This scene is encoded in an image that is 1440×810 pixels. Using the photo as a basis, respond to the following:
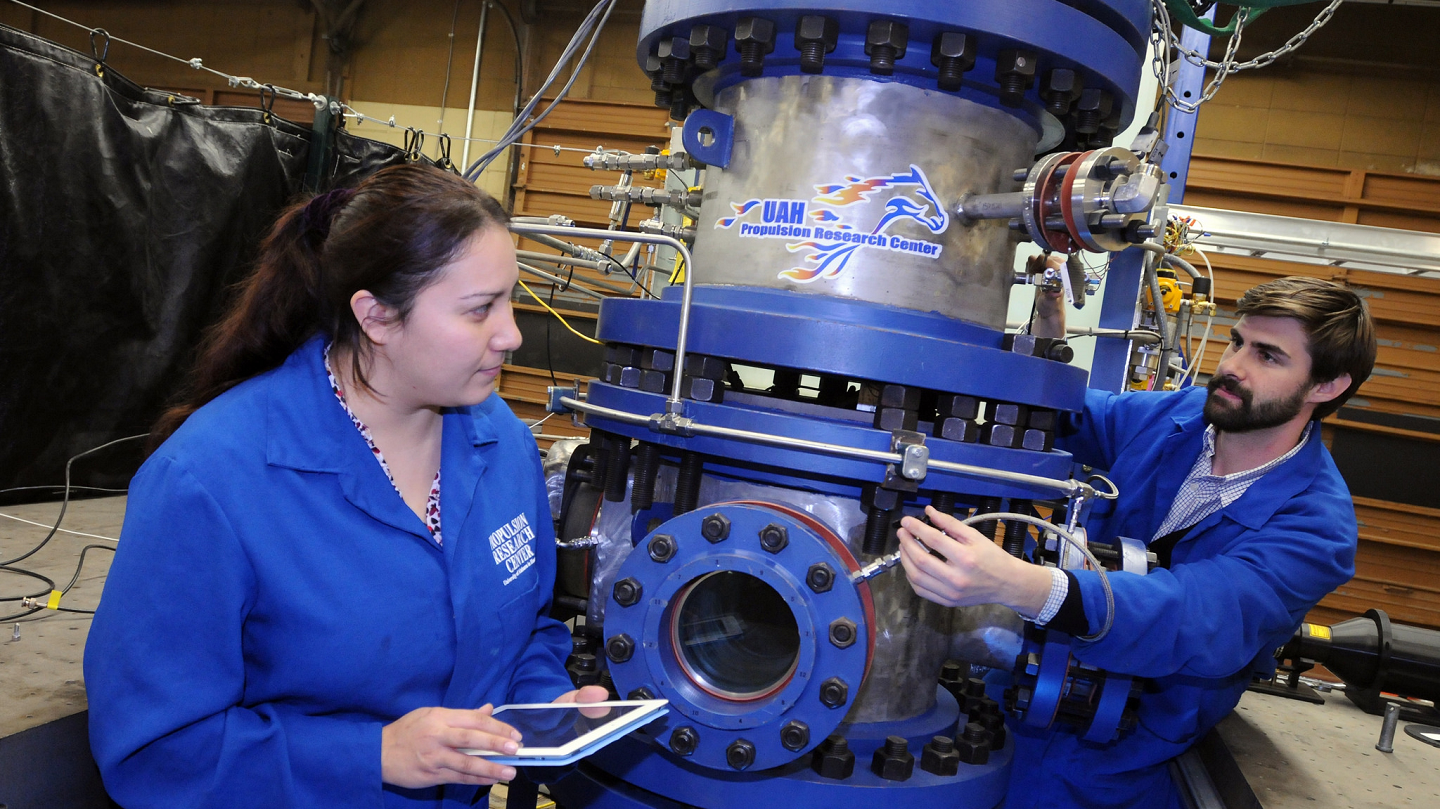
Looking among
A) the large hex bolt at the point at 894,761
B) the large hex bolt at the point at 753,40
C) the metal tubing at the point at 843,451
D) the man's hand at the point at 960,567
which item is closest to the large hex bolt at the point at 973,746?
the large hex bolt at the point at 894,761

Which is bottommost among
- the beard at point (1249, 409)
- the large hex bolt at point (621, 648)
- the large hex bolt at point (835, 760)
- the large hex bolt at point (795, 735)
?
the large hex bolt at point (835, 760)

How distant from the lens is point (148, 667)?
3.17 feet

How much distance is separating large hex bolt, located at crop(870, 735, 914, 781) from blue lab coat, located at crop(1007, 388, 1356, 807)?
0.31 meters

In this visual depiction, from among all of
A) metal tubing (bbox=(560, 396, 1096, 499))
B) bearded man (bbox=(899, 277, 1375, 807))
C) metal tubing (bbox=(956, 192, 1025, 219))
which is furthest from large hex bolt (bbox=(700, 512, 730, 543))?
metal tubing (bbox=(956, 192, 1025, 219))

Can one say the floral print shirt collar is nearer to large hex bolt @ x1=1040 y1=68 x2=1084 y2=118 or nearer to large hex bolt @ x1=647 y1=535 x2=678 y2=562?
large hex bolt @ x1=647 y1=535 x2=678 y2=562

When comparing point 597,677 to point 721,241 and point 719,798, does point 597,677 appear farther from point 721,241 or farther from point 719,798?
point 721,241

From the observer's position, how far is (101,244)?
3.19m

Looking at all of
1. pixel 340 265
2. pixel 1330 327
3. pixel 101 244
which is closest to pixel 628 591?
pixel 340 265

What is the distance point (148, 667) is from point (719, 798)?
0.75m

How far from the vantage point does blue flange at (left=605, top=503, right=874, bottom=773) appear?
120 cm

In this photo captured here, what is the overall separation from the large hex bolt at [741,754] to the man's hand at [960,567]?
0.31 metres

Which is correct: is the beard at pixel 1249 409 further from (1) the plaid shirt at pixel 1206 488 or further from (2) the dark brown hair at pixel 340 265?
(2) the dark brown hair at pixel 340 265

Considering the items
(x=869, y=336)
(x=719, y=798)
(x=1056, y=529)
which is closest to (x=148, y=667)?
(x=719, y=798)

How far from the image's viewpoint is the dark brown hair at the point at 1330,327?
5.65ft
